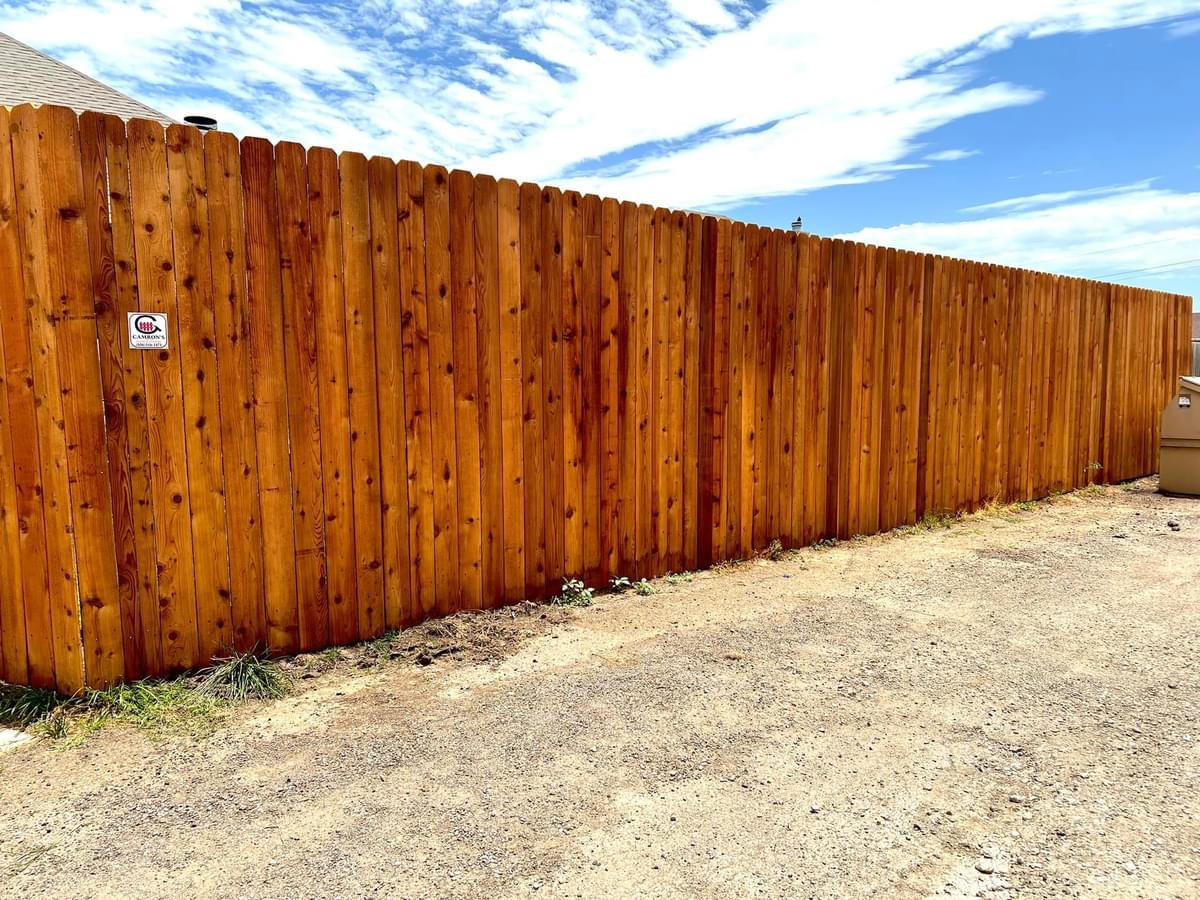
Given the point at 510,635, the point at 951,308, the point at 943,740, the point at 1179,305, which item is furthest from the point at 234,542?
the point at 1179,305

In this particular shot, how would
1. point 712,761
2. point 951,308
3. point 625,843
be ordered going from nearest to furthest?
point 625,843 < point 712,761 < point 951,308

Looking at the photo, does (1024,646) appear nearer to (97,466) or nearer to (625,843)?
(625,843)

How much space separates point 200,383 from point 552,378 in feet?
5.85

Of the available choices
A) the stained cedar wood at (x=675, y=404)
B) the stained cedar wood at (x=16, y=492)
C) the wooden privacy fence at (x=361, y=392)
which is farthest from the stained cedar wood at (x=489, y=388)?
the stained cedar wood at (x=16, y=492)

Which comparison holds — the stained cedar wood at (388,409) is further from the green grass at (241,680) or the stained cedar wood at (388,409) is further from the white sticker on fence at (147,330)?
the white sticker on fence at (147,330)

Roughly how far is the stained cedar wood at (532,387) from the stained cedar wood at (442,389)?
440 millimetres

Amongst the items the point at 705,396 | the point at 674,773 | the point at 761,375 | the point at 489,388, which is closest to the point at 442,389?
the point at 489,388

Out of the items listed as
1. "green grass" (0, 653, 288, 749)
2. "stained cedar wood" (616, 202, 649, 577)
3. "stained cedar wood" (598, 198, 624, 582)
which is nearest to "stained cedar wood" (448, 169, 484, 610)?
"stained cedar wood" (598, 198, 624, 582)

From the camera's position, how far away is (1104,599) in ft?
15.4

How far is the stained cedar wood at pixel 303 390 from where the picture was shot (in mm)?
3398

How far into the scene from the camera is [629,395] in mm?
4688

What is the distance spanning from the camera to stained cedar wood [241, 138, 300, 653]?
332 centimetres

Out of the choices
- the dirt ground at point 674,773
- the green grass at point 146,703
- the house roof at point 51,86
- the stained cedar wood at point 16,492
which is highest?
the house roof at point 51,86

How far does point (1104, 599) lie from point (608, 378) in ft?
10.8
